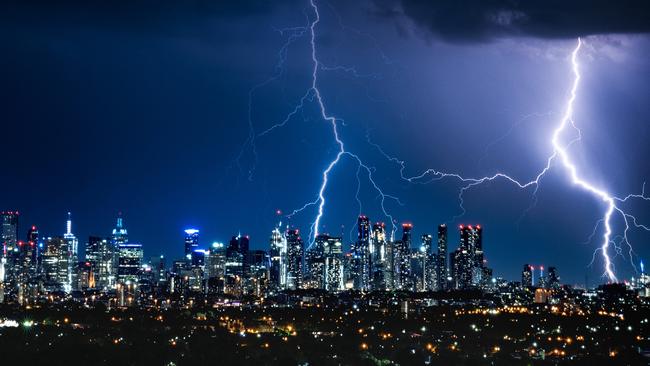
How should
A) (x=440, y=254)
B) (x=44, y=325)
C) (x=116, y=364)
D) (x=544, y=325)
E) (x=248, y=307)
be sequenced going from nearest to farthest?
(x=116, y=364) → (x=44, y=325) → (x=544, y=325) → (x=248, y=307) → (x=440, y=254)

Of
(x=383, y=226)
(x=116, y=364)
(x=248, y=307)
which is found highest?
(x=383, y=226)

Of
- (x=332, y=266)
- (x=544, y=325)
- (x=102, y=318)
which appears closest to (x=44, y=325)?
(x=102, y=318)

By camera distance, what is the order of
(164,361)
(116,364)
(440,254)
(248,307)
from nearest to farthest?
(116,364)
(164,361)
(248,307)
(440,254)

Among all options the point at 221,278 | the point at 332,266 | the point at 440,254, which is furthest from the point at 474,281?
the point at 221,278

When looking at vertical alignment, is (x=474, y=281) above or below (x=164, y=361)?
above

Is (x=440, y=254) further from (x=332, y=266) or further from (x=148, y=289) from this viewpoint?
(x=148, y=289)

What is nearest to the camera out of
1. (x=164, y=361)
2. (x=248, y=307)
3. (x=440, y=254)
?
(x=164, y=361)

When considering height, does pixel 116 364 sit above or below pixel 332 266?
below

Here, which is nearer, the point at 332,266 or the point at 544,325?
the point at 544,325

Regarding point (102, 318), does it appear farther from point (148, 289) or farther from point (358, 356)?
point (148, 289)
